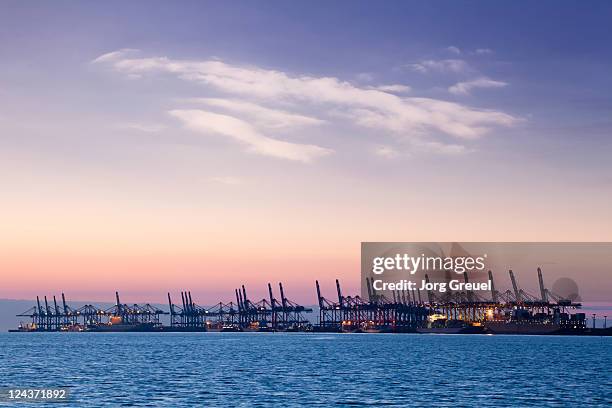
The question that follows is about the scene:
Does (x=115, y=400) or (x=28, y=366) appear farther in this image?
(x=28, y=366)

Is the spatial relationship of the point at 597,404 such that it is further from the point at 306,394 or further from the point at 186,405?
the point at 186,405

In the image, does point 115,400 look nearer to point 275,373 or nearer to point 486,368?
point 275,373

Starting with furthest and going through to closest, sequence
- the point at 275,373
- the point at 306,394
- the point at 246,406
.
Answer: the point at 275,373
the point at 306,394
the point at 246,406

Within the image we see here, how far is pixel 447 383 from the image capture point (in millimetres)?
97875

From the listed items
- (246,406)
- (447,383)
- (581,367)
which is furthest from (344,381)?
(581,367)

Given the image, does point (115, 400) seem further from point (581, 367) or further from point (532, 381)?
point (581, 367)

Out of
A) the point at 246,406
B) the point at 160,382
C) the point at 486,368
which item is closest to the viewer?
the point at 246,406

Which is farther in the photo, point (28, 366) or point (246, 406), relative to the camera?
point (28, 366)

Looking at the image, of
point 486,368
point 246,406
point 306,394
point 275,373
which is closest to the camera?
point 246,406

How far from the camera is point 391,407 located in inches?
2876

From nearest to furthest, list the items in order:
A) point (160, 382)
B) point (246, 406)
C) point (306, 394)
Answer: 1. point (246, 406)
2. point (306, 394)
3. point (160, 382)

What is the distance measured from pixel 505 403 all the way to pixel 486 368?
49.0 m

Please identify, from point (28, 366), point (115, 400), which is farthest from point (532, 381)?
point (28, 366)

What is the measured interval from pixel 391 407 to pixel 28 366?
7419 cm
